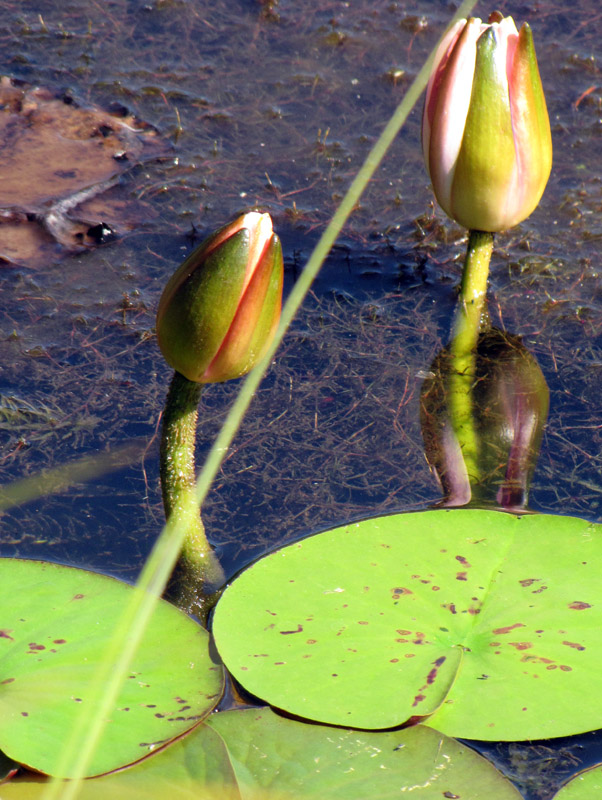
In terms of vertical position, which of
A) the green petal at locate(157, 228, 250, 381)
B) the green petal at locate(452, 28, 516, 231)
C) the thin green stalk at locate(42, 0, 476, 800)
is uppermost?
the green petal at locate(452, 28, 516, 231)

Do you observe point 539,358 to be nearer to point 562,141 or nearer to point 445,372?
point 445,372

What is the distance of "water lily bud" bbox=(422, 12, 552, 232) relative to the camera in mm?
2170

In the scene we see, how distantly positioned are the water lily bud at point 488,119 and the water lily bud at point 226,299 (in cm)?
73

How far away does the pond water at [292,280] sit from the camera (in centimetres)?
222

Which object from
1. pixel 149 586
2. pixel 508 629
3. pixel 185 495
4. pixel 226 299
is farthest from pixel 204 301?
pixel 508 629

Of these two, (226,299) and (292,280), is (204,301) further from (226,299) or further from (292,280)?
(292,280)

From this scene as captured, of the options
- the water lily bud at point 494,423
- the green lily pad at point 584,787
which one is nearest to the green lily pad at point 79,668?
the green lily pad at point 584,787

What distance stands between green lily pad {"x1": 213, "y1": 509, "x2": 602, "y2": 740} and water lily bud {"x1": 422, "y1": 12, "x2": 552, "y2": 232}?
2.70 ft

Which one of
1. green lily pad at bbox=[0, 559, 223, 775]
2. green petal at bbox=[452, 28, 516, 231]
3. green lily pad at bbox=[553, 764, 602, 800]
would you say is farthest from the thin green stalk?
green lily pad at bbox=[553, 764, 602, 800]

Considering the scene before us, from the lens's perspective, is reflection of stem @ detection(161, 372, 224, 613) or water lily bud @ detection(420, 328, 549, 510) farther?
water lily bud @ detection(420, 328, 549, 510)

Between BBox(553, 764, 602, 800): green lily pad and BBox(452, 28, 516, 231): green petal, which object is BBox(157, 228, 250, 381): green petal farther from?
BBox(553, 764, 602, 800): green lily pad

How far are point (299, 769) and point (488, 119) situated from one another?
154cm

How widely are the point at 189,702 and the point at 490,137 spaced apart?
1484 millimetres

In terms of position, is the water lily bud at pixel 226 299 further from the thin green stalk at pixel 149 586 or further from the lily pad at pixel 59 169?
the lily pad at pixel 59 169
